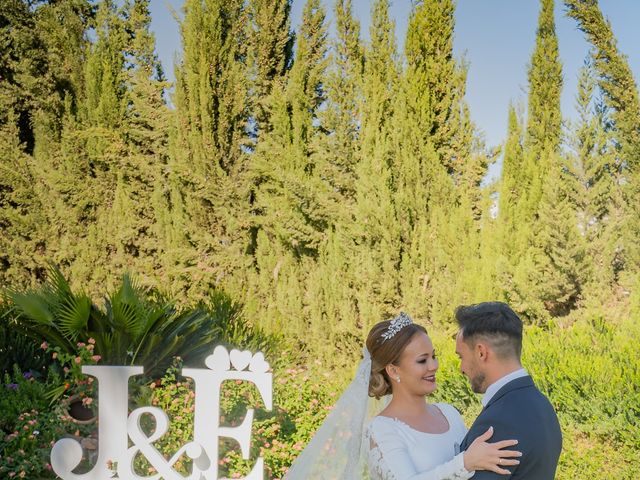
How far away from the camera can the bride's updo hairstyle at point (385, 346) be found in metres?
2.63

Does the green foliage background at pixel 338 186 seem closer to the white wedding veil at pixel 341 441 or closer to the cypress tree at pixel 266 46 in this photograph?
the cypress tree at pixel 266 46

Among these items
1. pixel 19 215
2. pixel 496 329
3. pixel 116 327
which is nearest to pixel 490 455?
pixel 496 329

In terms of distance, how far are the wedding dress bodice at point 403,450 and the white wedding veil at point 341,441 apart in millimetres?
156

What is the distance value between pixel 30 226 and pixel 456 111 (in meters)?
10.2

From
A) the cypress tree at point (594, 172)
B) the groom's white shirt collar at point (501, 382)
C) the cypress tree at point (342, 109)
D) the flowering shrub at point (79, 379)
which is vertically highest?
the cypress tree at point (342, 109)

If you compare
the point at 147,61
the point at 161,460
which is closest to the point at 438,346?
the point at 161,460

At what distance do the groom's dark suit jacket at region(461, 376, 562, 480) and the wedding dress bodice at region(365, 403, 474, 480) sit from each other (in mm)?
336

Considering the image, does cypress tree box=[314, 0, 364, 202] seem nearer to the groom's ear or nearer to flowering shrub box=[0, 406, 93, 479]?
flowering shrub box=[0, 406, 93, 479]

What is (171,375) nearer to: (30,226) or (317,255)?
(317,255)

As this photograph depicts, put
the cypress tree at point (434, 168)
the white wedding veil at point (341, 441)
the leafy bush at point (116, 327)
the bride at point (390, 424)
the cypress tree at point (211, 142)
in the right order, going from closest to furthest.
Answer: the bride at point (390, 424) < the white wedding veil at point (341, 441) < the leafy bush at point (116, 327) < the cypress tree at point (434, 168) < the cypress tree at point (211, 142)

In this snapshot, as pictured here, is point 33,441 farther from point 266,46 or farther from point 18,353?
point 266,46

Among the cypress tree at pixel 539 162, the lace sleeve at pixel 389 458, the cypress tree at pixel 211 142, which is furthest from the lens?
the cypress tree at pixel 211 142

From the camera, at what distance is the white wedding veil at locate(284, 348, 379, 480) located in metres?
2.66

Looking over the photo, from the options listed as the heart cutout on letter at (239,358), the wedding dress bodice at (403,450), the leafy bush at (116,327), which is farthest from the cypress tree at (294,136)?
the wedding dress bodice at (403,450)
